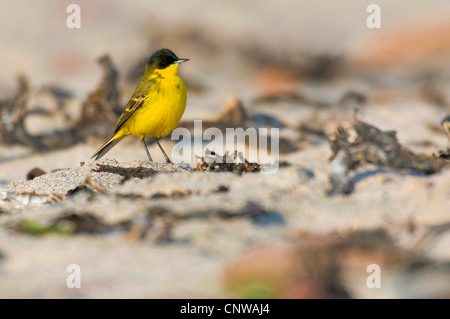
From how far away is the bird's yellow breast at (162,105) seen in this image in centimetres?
570

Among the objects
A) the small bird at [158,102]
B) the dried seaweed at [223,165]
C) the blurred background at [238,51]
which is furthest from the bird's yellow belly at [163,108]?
the blurred background at [238,51]

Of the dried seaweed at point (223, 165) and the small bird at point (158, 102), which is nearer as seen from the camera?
the dried seaweed at point (223, 165)

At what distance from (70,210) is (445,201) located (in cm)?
188

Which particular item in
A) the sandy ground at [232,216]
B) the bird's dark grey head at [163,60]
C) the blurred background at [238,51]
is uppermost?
the blurred background at [238,51]

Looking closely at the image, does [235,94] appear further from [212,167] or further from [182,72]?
[212,167]

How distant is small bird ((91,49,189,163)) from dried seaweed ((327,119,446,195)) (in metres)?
1.86

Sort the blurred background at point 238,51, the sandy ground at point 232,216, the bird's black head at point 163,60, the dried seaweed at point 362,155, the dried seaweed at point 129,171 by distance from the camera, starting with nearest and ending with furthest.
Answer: the sandy ground at point 232,216 → the dried seaweed at point 362,155 → the dried seaweed at point 129,171 → the bird's black head at point 163,60 → the blurred background at point 238,51

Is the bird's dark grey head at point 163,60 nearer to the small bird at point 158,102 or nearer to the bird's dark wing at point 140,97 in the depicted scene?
the small bird at point 158,102

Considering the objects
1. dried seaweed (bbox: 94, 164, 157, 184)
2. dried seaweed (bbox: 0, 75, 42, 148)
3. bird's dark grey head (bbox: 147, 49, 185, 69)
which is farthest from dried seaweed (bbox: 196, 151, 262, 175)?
dried seaweed (bbox: 0, 75, 42, 148)

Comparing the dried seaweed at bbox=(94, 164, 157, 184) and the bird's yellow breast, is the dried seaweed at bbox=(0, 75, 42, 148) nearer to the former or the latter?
the bird's yellow breast

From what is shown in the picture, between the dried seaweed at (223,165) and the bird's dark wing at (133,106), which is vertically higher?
the bird's dark wing at (133,106)
